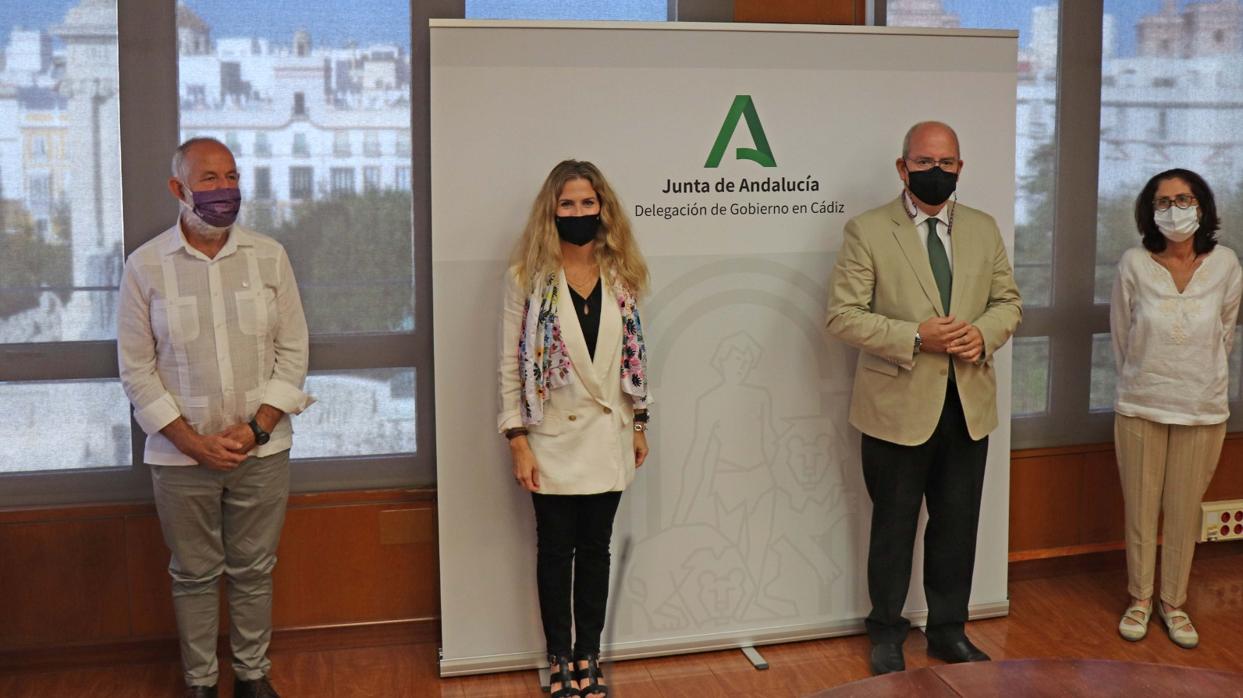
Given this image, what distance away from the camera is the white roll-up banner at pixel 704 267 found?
149 inches

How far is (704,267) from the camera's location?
156 inches

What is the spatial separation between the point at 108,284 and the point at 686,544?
2128 mm

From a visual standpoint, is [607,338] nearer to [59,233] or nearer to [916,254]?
[916,254]

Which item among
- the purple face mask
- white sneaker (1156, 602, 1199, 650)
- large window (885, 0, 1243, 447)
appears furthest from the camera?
large window (885, 0, 1243, 447)

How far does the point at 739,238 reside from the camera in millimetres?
3986

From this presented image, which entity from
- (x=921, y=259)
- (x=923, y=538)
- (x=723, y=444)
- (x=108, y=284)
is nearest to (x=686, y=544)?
(x=723, y=444)

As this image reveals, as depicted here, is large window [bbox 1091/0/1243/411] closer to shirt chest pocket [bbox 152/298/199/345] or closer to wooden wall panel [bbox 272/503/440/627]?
wooden wall panel [bbox 272/503/440/627]

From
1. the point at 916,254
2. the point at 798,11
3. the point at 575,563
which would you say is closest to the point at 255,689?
the point at 575,563

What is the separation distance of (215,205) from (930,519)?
8.13ft

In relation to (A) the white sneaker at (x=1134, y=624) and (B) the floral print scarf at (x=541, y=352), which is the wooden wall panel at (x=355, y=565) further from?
(A) the white sneaker at (x=1134, y=624)

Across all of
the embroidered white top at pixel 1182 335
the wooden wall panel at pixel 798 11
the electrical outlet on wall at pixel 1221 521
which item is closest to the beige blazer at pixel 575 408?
the wooden wall panel at pixel 798 11

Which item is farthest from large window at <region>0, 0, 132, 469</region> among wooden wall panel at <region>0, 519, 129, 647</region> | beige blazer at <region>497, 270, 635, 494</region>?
beige blazer at <region>497, 270, 635, 494</region>

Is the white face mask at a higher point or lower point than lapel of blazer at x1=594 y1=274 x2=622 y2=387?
higher

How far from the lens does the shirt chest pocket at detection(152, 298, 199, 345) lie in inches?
132
